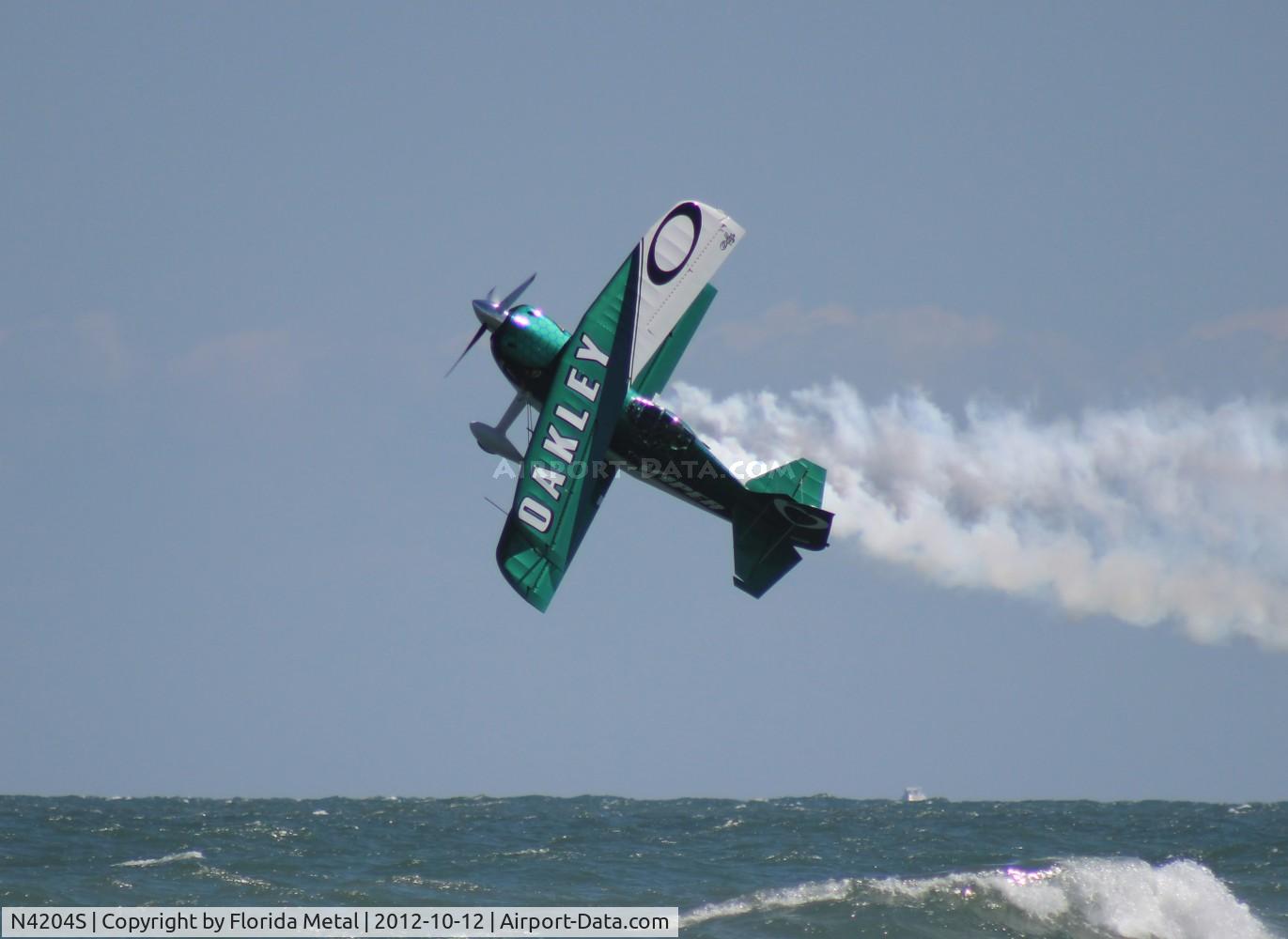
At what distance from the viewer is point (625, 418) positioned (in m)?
21.1

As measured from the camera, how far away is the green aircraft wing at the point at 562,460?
2083cm

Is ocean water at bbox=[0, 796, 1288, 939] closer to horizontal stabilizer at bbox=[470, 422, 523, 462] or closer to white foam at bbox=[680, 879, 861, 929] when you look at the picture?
white foam at bbox=[680, 879, 861, 929]

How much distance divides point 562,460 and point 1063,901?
30.8 ft

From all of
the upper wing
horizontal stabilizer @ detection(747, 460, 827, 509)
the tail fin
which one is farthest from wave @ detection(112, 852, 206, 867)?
horizontal stabilizer @ detection(747, 460, 827, 509)

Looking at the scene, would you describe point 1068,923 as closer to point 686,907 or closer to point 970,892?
point 970,892

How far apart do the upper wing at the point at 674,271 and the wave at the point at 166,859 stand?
10.2 meters

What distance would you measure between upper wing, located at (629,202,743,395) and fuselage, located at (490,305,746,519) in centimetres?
168

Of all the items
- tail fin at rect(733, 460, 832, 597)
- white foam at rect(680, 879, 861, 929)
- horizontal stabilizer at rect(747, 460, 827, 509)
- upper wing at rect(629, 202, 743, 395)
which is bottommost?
white foam at rect(680, 879, 861, 929)

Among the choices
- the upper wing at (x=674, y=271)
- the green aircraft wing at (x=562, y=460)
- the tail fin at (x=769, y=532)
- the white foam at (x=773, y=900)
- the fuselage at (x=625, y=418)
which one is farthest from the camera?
the upper wing at (x=674, y=271)

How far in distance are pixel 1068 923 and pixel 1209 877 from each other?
337 cm

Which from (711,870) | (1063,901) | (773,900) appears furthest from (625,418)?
(1063,901)

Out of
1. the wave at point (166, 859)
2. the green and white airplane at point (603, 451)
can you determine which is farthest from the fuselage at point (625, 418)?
the wave at point (166, 859)

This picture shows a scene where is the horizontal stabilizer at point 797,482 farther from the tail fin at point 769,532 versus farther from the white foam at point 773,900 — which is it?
the white foam at point 773,900

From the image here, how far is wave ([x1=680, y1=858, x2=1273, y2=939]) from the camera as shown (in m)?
19.3
